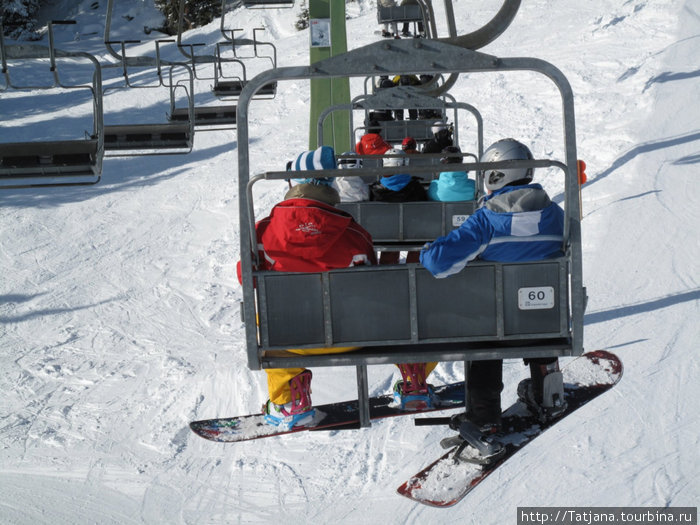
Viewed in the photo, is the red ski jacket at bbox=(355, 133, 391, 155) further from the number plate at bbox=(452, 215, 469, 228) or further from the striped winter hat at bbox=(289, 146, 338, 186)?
the striped winter hat at bbox=(289, 146, 338, 186)

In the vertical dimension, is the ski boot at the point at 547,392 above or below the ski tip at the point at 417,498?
above

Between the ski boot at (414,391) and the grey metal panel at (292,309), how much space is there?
1189mm

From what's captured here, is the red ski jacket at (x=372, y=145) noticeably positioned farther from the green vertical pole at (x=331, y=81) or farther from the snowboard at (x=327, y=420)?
the snowboard at (x=327, y=420)

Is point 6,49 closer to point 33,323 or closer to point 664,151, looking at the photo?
point 33,323

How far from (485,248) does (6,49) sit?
13.6 feet

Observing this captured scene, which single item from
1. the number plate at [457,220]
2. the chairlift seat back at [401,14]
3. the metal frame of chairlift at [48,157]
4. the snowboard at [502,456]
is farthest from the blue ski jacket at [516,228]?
the chairlift seat back at [401,14]

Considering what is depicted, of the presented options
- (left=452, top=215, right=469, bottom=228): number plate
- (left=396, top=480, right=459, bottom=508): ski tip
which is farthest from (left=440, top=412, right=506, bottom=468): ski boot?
(left=452, top=215, right=469, bottom=228): number plate

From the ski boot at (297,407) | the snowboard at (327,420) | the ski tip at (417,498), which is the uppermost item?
the ski boot at (297,407)

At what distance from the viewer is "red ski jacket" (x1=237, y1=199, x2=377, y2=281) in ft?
10.4

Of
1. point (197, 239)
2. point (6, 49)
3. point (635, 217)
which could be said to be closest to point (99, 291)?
point (197, 239)

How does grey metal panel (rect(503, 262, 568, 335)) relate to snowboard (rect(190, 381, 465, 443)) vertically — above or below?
above

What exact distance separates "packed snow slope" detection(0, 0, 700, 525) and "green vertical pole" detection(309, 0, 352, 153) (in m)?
1.53

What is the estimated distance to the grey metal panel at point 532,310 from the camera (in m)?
3.08

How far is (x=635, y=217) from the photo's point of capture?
8.03 meters
